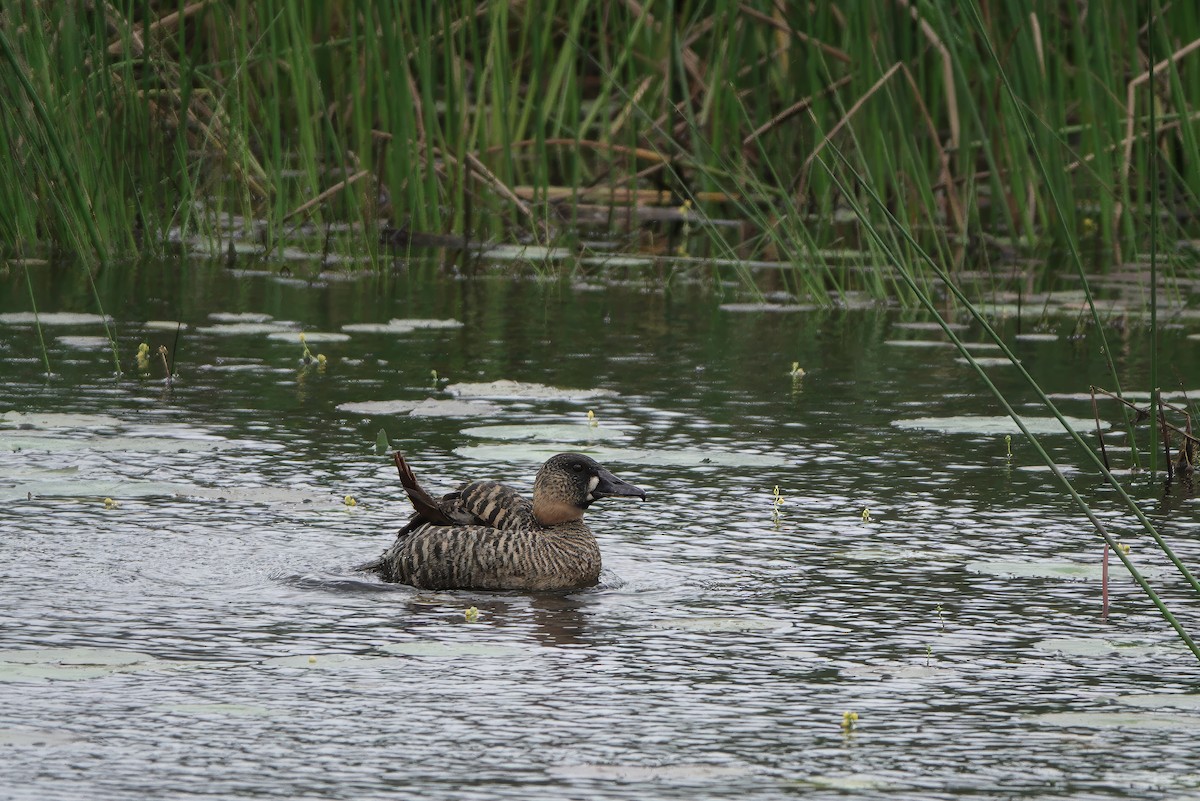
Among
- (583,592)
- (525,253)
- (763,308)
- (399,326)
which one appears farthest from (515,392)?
(525,253)

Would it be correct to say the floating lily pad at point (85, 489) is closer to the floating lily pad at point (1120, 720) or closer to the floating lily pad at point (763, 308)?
the floating lily pad at point (1120, 720)

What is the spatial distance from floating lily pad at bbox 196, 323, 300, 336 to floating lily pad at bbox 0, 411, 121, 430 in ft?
6.20

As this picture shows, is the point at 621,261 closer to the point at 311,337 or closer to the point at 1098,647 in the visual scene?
the point at 311,337

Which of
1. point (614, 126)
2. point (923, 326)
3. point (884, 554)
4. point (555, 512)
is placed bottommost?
point (884, 554)

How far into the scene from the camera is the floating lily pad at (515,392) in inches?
290

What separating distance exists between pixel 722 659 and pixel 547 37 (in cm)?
853

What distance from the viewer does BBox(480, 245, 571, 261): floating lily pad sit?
1097 centimetres

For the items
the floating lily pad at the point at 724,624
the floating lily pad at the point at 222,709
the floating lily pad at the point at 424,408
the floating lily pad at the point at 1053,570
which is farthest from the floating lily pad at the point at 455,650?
the floating lily pad at the point at 424,408

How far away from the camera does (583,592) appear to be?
16.4 feet

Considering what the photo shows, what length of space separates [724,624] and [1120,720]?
3.33ft

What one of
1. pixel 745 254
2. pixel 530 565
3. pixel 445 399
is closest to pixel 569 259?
pixel 745 254

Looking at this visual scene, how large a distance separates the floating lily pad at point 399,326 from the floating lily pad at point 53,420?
213 centimetres

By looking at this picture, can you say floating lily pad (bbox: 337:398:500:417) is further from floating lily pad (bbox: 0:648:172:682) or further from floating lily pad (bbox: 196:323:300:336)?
floating lily pad (bbox: 0:648:172:682)

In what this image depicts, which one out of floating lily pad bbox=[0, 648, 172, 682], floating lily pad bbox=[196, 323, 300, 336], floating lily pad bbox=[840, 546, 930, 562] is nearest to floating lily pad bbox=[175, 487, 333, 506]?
floating lily pad bbox=[840, 546, 930, 562]
